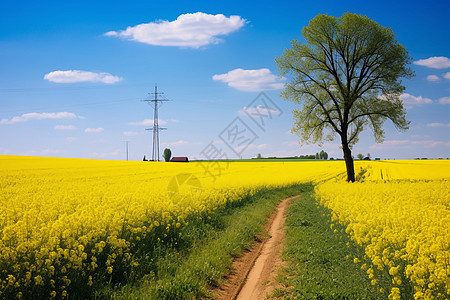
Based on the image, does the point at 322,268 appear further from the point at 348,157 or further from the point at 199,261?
the point at 348,157

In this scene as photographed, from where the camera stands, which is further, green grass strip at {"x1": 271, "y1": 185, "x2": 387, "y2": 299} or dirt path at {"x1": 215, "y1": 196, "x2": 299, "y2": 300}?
dirt path at {"x1": 215, "y1": 196, "x2": 299, "y2": 300}

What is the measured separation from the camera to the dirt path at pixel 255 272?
7859mm

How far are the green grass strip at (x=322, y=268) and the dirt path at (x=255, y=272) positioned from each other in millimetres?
363

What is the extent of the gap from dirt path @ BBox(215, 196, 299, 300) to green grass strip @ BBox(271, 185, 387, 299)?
0.36 meters

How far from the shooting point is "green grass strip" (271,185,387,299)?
686cm

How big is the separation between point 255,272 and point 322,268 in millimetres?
1840

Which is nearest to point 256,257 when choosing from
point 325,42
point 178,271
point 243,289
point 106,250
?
point 243,289

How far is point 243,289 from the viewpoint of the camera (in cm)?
820

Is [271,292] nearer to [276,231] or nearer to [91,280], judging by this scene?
[91,280]

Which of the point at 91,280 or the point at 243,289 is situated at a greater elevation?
the point at 91,280

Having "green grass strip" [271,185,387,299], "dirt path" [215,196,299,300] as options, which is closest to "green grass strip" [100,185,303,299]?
"dirt path" [215,196,299,300]

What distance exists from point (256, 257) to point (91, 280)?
516 centimetres

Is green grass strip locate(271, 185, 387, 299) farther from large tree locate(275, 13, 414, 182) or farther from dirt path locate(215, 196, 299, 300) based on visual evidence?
large tree locate(275, 13, 414, 182)

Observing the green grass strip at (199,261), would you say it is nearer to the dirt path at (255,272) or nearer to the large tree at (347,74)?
the dirt path at (255,272)
